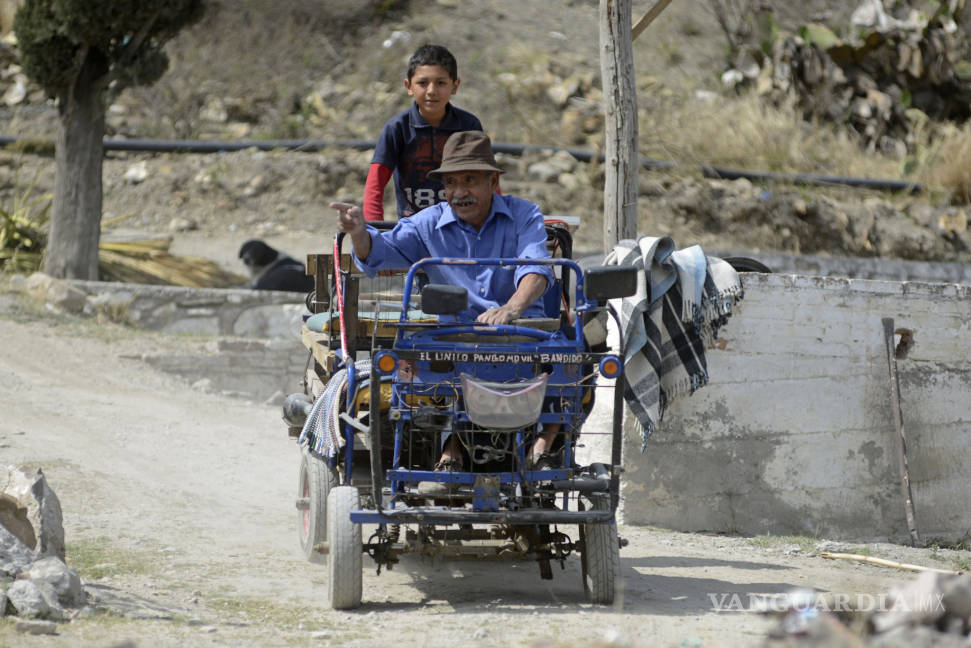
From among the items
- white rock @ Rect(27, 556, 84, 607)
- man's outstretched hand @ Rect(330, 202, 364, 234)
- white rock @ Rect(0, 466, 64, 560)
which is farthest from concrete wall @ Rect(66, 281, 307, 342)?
white rock @ Rect(27, 556, 84, 607)

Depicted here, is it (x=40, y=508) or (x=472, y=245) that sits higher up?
(x=472, y=245)

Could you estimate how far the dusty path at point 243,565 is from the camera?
443 centimetres

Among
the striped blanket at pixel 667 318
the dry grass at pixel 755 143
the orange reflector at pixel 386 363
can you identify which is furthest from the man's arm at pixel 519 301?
the dry grass at pixel 755 143

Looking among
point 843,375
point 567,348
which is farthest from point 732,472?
point 567,348

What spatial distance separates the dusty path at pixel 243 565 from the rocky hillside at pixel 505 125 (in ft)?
18.4

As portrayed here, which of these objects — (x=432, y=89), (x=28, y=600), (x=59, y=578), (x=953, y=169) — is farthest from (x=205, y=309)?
(x=953, y=169)

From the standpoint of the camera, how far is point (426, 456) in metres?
4.99

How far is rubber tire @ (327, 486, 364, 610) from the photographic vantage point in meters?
4.76

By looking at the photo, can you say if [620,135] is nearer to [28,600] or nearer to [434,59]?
Answer: [434,59]

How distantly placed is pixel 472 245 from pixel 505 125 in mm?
12820

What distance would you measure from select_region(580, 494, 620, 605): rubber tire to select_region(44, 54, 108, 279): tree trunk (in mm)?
8903

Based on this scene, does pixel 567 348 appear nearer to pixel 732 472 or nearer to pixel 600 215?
pixel 732 472

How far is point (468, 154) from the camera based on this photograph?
5.30 meters

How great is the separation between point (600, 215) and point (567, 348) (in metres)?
11.1
